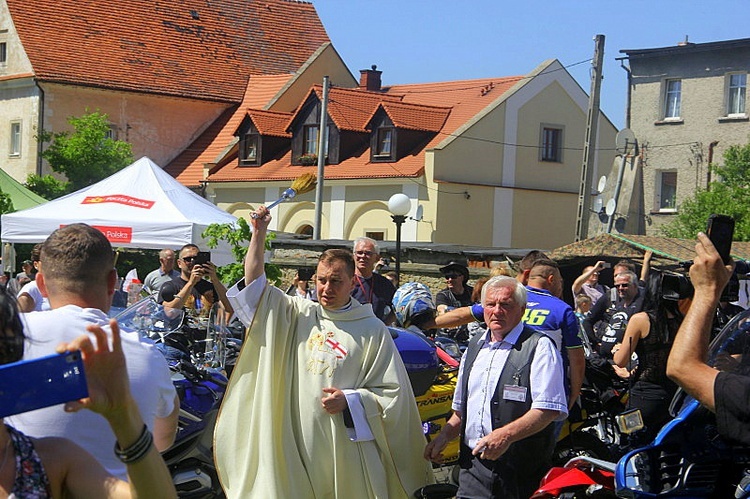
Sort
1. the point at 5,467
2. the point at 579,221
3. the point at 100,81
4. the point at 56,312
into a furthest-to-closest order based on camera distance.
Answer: the point at 100,81 → the point at 579,221 → the point at 56,312 → the point at 5,467

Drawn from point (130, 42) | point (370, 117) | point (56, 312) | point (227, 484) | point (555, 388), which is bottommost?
point (227, 484)

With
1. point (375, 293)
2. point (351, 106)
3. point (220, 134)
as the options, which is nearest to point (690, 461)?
point (375, 293)

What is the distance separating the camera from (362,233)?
4106 centimetres

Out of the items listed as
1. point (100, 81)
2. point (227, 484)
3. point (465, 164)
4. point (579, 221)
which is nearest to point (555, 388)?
point (227, 484)

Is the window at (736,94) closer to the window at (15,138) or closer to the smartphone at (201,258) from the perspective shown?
the window at (15,138)

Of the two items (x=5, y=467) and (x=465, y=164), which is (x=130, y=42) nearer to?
(x=465, y=164)

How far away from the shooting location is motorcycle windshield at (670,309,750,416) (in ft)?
14.8

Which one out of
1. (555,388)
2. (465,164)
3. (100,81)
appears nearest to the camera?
(555,388)

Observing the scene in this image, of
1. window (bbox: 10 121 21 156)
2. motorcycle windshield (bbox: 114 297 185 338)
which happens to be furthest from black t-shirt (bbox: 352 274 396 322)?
window (bbox: 10 121 21 156)

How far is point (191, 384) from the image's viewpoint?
788 cm

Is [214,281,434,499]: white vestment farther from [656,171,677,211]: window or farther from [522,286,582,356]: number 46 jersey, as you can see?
[656,171,677,211]: window

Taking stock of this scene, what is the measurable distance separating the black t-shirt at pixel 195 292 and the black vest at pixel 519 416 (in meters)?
5.80

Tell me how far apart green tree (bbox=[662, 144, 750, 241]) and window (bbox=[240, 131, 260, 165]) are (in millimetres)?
15760

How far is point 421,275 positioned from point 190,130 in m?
25.7
